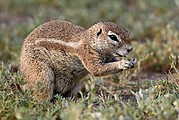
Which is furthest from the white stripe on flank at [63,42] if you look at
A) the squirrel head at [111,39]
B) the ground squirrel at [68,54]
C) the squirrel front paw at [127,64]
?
the squirrel front paw at [127,64]

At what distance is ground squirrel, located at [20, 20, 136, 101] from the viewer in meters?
4.80

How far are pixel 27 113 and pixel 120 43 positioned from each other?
1.42 m

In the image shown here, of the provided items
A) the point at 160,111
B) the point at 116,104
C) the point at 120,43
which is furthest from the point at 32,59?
the point at 160,111

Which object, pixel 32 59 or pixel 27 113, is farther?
pixel 32 59

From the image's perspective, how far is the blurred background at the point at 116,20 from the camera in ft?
21.0

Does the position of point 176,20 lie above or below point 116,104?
above

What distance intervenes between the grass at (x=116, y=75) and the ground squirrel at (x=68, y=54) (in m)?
0.19

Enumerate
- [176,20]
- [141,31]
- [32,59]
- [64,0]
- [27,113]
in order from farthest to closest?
[64,0] → [176,20] → [141,31] → [32,59] → [27,113]

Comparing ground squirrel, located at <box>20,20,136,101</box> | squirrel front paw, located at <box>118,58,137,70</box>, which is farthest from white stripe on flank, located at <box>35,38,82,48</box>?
squirrel front paw, located at <box>118,58,137,70</box>

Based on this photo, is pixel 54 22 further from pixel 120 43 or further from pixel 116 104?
pixel 116 104

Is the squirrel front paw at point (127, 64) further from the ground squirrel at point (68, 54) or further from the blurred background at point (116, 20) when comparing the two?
the blurred background at point (116, 20)

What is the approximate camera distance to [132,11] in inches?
361

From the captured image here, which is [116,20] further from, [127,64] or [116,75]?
[127,64]

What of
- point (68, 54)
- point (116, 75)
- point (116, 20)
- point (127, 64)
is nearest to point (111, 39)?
point (127, 64)
